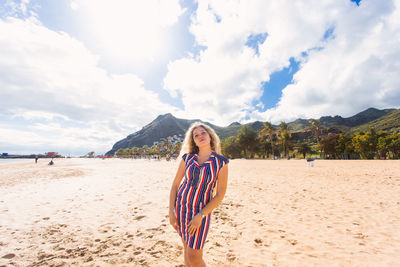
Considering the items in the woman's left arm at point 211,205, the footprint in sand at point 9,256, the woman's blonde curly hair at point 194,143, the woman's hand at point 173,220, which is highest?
the woman's blonde curly hair at point 194,143

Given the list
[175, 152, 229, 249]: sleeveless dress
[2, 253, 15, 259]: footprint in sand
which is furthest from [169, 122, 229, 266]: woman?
[2, 253, 15, 259]: footprint in sand

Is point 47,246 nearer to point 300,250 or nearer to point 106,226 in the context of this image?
point 106,226

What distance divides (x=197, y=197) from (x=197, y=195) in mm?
23

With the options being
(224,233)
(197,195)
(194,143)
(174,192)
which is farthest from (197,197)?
(224,233)

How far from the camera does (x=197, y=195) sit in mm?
2062

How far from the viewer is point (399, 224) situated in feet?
15.4

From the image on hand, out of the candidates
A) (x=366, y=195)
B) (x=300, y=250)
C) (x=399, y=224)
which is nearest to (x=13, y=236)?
(x=300, y=250)

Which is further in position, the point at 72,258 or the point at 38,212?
the point at 38,212

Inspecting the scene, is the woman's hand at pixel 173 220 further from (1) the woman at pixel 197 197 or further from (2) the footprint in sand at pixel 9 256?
(2) the footprint in sand at pixel 9 256

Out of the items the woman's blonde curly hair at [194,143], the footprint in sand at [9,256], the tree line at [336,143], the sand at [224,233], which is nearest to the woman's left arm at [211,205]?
the woman's blonde curly hair at [194,143]

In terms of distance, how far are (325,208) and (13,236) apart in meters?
9.79

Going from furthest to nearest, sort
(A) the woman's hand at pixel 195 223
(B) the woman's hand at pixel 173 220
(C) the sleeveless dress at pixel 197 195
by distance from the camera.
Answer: (B) the woman's hand at pixel 173 220, (C) the sleeveless dress at pixel 197 195, (A) the woman's hand at pixel 195 223

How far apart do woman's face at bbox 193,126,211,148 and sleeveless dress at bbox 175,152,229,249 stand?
23 cm

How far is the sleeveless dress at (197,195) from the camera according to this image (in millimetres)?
2009
